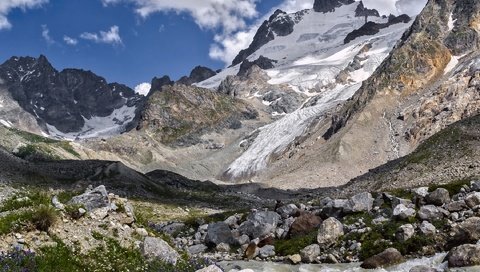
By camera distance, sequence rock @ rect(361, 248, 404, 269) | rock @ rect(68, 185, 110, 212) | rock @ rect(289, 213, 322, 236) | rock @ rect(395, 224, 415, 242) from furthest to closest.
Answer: rock @ rect(289, 213, 322, 236), rock @ rect(395, 224, 415, 242), rock @ rect(361, 248, 404, 269), rock @ rect(68, 185, 110, 212)

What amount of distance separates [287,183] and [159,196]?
244 ft

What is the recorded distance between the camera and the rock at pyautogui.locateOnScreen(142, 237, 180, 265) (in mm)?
20109

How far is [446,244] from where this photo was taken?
26984 millimetres

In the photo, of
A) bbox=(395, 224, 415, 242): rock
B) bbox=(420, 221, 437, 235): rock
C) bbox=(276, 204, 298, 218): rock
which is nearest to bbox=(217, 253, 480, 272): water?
bbox=(420, 221, 437, 235): rock

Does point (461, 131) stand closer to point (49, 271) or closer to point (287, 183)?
point (287, 183)

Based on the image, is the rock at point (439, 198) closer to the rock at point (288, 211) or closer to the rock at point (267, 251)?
the rock at point (288, 211)

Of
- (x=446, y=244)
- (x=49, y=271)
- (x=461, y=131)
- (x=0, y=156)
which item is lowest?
(x=446, y=244)

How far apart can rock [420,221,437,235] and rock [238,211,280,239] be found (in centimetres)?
1187

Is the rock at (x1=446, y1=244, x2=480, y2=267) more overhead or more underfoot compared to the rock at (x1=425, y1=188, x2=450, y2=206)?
more underfoot

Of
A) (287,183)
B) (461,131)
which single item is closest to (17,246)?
(461,131)

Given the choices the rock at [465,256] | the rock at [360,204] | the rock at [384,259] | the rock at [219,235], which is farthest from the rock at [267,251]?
the rock at [465,256]

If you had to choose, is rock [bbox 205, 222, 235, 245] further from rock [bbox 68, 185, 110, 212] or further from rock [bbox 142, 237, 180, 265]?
rock [bbox 142, 237, 180, 265]

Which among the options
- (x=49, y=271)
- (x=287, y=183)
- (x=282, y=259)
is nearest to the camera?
(x=49, y=271)

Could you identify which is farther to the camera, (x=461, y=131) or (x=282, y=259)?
(x=461, y=131)
